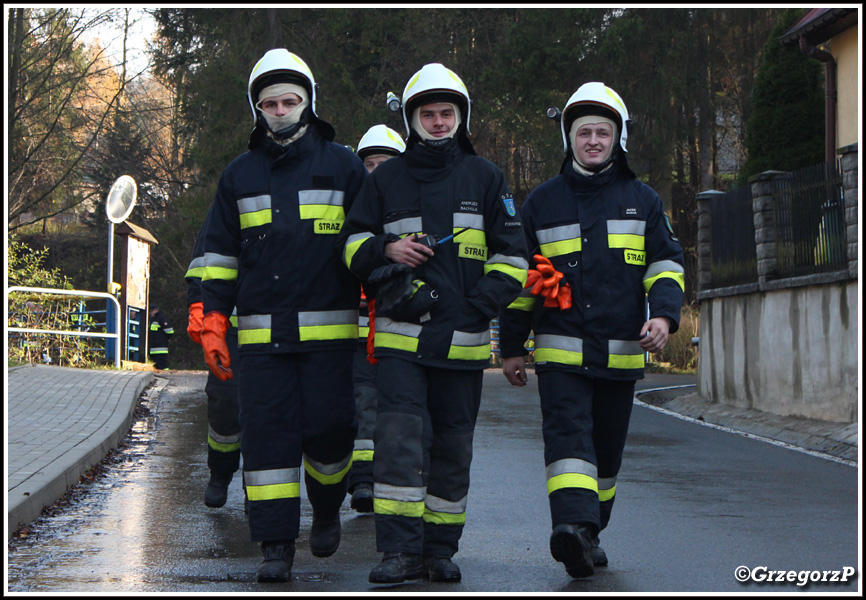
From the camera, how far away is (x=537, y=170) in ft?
119

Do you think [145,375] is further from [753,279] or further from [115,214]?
[753,279]

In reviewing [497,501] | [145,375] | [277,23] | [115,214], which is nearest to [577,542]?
[497,501]

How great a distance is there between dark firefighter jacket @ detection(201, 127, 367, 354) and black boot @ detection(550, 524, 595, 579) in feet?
4.04

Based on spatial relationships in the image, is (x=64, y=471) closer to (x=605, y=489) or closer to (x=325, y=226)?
(x=325, y=226)

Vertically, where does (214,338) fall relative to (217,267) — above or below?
below

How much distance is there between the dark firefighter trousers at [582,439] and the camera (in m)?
5.28

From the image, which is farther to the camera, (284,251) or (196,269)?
(196,269)

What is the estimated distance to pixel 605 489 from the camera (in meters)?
5.70

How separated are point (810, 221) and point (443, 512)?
9261 mm

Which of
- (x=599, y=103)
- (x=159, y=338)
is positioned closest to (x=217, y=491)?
(x=599, y=103)

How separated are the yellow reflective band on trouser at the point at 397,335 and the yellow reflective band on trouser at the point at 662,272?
115 cm

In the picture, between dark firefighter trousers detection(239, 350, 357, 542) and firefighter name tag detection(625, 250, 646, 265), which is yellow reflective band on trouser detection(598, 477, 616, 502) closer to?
firefighter name tag detection(625, 250, 646, 265)

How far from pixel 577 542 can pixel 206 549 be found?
185 cm

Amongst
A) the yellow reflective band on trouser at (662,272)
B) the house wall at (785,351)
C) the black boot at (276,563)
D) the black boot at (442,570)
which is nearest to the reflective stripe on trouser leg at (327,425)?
the black boot at (276,563)
